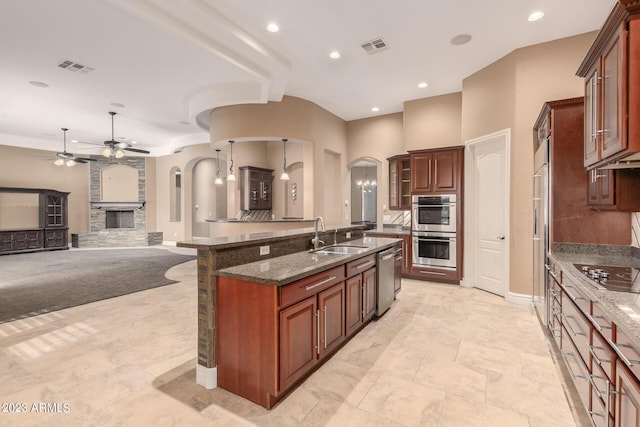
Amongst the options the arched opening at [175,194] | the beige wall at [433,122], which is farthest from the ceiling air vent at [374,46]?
the arched opening at [175,194]

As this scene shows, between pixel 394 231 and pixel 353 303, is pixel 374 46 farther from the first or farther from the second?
pixel 353 303

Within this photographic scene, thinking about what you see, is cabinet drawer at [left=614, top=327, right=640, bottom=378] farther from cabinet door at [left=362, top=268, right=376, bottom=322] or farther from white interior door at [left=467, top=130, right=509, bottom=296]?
white interior door at [left=467, top=130, right=509, bottom=296]

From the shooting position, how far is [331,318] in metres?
2.64

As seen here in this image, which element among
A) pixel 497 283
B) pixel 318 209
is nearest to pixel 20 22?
pixel 318 209

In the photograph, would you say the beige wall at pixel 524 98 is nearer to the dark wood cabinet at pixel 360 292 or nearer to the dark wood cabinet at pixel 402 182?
the dark wood cabinet at pixel 402 182

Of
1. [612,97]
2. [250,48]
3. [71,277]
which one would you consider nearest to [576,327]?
[612,97]

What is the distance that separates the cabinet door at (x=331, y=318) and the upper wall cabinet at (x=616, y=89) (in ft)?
7.07

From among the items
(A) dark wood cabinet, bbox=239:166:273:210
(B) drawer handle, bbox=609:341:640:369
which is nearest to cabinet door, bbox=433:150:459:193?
(B) drawer handle, bbox=609:341:640:369

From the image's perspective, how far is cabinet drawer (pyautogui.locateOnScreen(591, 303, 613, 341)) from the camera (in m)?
1.50

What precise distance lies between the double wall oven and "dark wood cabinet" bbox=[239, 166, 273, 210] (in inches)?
164

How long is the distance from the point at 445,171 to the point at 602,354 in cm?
398

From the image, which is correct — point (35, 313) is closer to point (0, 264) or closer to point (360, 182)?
point (0, 264)

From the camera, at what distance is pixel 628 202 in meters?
2.38

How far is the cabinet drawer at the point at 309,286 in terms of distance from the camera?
2.11 meters
